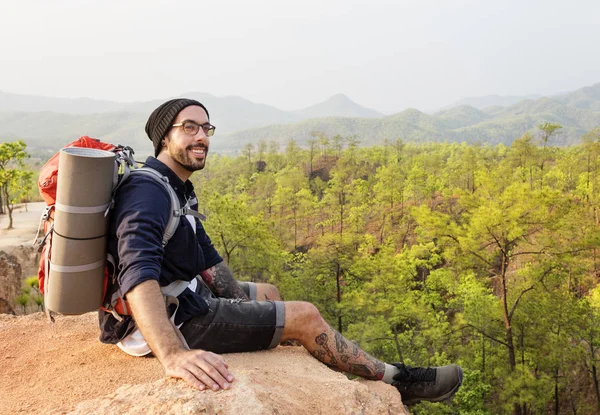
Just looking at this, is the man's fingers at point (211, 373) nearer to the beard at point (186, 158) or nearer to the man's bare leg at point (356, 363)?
the man's bare leg at point (356, 363)

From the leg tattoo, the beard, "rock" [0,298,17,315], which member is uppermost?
the beard

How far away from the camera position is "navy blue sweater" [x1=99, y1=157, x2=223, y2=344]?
6.96 ft

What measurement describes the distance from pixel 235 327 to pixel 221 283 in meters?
0.75

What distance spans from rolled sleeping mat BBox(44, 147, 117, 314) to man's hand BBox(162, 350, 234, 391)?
0.65 metres

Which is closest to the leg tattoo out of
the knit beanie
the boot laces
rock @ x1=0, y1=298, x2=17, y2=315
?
the boot laces

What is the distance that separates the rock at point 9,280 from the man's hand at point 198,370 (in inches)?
342

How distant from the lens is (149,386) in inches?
80.9

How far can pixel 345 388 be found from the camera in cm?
244

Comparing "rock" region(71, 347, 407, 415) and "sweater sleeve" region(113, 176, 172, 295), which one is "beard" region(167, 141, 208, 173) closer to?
"sweater sleeve" region(113, 176, 172, 295)

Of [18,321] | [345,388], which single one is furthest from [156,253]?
[18,321]

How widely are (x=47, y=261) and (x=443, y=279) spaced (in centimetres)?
2424

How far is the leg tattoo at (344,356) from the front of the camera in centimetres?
287

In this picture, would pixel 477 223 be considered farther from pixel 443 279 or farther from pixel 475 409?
pixel 443 279

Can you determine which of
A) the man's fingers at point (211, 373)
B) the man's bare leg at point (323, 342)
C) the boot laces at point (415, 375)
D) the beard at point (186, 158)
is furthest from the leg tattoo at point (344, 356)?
the beard at point (186, 158)
